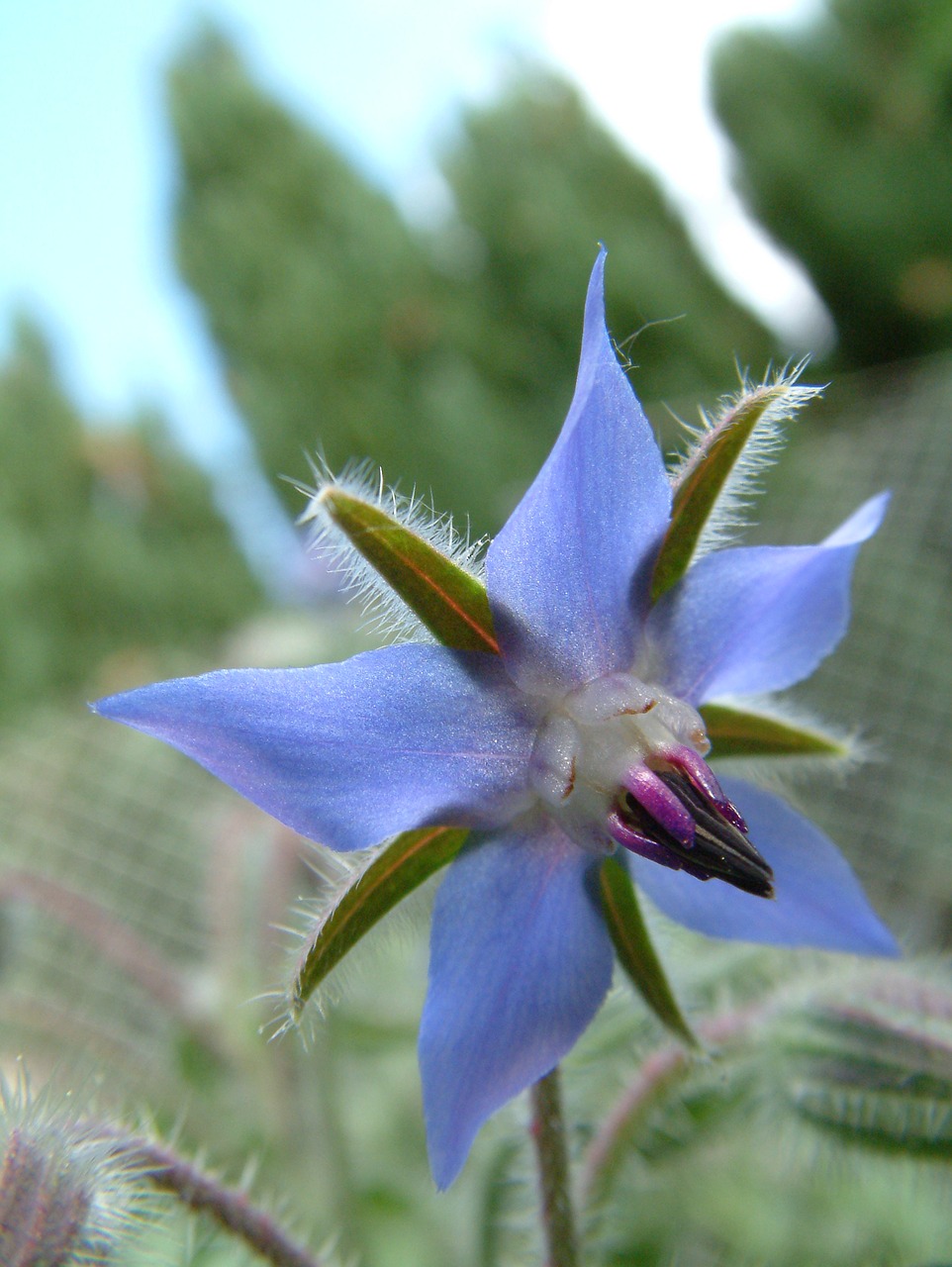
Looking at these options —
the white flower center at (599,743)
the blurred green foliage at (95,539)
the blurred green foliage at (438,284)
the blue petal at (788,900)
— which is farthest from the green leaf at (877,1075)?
the blurred green foliage at (95,539)

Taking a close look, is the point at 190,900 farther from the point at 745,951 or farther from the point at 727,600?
the point at 727,600

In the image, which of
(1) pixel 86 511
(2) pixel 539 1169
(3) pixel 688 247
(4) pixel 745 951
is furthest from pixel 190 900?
(1) pixel 86 511

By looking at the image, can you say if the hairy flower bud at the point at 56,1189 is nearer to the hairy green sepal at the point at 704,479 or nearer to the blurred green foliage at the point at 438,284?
the hairy green sepal at the point at 704,479

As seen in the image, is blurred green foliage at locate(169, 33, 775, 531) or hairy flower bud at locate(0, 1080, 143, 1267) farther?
blurred green foliage at locate(169, 33, 775, 531)

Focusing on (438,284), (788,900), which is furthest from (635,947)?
(438,284)

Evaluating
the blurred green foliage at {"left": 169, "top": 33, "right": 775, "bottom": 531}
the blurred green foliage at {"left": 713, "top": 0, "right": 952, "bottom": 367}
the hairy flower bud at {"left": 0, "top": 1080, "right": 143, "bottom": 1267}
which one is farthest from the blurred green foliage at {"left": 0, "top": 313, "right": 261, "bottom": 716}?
the hairy flower bud at {"left": 0, "top": 1080, "right": 143, "bottom": 1267}

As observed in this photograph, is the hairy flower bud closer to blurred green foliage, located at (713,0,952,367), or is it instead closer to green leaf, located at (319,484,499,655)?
green leaf, located at (319,484,499,655)

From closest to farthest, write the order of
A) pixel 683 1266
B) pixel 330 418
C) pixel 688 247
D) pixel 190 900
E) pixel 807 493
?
pixel 683 1266, pixel 190 900, pixel 807 493, pixel 330 418, pixel 688 247

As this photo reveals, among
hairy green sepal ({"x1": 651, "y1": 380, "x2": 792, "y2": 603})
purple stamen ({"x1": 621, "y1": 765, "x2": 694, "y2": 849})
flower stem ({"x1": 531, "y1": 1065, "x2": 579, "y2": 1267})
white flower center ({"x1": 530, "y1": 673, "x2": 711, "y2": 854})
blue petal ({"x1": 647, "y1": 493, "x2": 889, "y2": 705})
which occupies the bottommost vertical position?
flower stem ({"x1": 531, "y1": 1065, "x2": 579, "y2": 1267})
